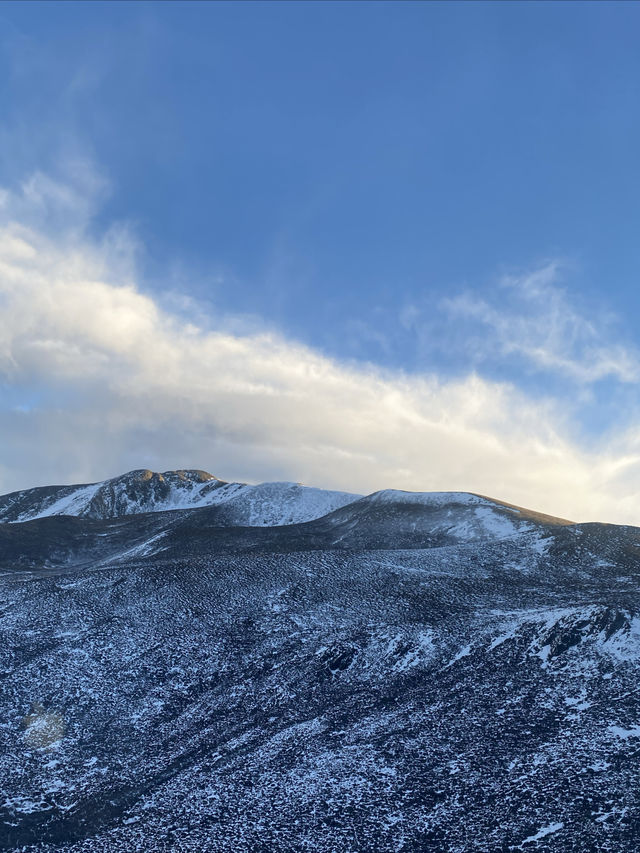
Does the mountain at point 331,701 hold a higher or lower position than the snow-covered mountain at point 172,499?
lower

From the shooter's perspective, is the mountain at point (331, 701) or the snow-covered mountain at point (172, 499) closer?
the mountain at point (331, 701)

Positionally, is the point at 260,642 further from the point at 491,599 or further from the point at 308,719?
the point at 491,599

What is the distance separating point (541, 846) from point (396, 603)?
2568 centimetres

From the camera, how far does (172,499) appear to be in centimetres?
13612

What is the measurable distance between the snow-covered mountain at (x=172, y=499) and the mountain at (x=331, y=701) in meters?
46.9

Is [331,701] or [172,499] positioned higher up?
[172,499]

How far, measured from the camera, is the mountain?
20.0 metres

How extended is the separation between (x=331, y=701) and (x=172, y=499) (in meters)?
112

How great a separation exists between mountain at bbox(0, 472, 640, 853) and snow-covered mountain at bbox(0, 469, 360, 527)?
4687cm

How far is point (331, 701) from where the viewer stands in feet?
100

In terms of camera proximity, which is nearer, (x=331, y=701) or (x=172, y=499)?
(x=331, y=701)

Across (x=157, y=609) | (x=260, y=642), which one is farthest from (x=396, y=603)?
(x=157, y=609)

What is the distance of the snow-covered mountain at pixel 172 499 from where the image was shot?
10781 cm

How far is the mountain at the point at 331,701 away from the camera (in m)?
20.0
